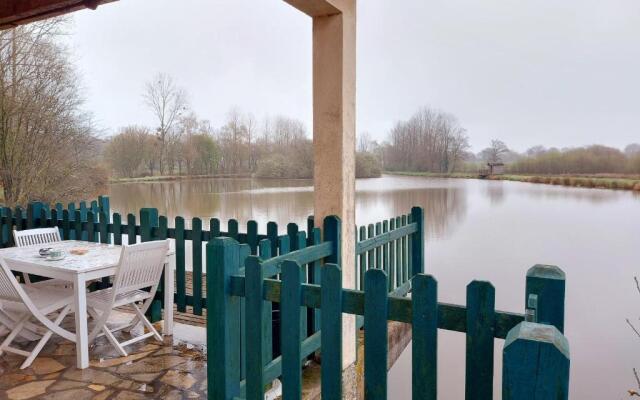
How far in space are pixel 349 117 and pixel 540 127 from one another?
58.8 ft

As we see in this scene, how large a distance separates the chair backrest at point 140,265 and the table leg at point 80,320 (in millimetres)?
208

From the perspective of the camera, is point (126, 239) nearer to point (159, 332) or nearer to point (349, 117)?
point (159, 332)

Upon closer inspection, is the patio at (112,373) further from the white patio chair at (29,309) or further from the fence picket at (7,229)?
the fence picket at (7,229)

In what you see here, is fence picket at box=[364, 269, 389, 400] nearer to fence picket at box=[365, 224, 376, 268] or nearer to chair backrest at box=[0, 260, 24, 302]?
fence picket at box=[365, 224, 376, 268]

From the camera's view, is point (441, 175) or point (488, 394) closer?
point (488, 394)

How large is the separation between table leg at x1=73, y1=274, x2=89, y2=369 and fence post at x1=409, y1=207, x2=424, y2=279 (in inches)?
135

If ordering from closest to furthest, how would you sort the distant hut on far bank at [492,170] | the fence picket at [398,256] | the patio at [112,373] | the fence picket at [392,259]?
the patio at [112,373] → the fence picket at [392,259] → the fence picket at [398,256] → the distant hut on far bank at [492,170]

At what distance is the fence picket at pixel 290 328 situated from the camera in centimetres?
162

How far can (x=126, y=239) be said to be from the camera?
409 cm

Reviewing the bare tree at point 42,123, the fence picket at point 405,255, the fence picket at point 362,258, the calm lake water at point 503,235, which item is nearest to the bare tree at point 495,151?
the calm lake water at point 503,235

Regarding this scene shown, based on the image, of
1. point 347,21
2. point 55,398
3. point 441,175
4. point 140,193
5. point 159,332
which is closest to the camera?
point 55,398

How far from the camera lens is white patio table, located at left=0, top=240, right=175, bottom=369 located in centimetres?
288

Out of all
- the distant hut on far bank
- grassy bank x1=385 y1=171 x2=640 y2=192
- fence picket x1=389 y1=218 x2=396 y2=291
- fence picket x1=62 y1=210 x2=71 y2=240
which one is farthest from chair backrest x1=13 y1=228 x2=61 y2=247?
the distant hut on far bank

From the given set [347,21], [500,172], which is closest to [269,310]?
[347,21]
